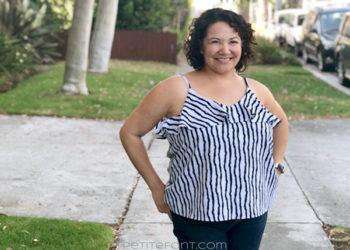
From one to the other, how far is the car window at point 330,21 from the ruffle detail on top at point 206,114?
59.7ft

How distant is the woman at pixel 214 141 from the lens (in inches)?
116

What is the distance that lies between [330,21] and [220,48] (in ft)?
61.2

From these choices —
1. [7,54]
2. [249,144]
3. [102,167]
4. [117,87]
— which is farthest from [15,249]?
[7,54]

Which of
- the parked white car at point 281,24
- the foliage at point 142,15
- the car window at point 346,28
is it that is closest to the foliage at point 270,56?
the foliage at point 142,15

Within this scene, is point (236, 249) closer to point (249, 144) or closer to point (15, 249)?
point (249, 144)

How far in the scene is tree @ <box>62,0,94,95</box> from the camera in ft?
40.6

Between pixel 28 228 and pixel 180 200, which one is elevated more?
pixel 180 200

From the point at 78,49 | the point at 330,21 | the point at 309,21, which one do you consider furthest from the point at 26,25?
the point at 309,21

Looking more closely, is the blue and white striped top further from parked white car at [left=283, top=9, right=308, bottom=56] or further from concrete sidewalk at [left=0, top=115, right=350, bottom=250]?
parked white car at [left=283, top=9, right=308, bottom=56]

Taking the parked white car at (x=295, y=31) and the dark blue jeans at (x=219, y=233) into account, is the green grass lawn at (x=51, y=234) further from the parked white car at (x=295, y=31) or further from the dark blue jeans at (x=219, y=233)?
the parked white car at (x=295, y=31)

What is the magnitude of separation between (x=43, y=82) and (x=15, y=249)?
373 inches

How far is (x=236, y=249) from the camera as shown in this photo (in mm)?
3102

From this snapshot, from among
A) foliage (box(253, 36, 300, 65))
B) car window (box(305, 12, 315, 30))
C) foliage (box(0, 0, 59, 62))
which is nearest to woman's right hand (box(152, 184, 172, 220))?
foliage (box(0, 0, 59, 62))

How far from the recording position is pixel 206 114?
2.98 meters
